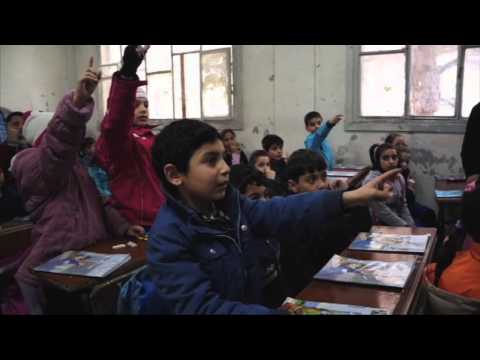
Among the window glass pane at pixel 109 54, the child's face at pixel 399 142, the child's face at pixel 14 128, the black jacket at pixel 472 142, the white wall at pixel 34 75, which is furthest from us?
the window glass pane at pixel 109 54

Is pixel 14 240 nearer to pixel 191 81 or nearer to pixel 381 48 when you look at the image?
pixel 381 48

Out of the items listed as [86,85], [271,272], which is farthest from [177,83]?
[271,272]

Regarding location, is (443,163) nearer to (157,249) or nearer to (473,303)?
(473,303)

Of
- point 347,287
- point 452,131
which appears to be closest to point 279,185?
point 347,287

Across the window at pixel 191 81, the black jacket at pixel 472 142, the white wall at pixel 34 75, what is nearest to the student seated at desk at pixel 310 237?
the black jacket at pixel 472 142

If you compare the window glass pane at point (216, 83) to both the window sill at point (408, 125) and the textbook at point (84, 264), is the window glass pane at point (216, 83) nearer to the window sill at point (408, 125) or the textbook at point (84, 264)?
the window sill at point (408, 125)

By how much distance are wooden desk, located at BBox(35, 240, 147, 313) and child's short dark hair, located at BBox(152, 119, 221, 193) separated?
2.23ft

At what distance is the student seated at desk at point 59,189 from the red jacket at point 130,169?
124 millimetres

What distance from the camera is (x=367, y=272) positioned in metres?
1.75

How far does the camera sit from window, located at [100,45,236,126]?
23.6 ft

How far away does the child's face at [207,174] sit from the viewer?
4.26ft

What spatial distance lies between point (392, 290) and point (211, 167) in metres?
0.80

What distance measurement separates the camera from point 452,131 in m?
5.52
